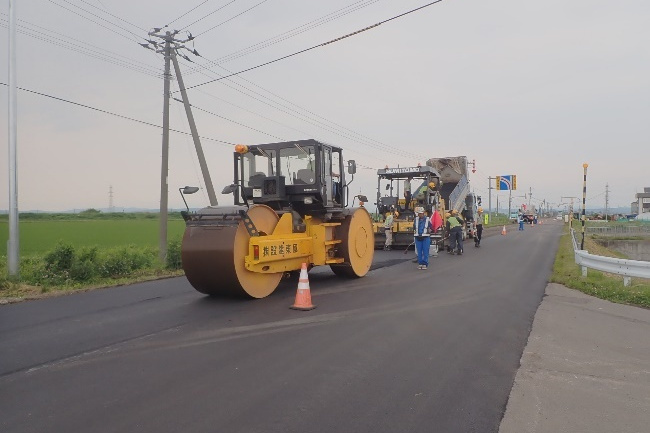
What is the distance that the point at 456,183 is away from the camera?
2433 cm

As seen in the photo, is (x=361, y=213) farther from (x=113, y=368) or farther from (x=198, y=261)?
(x=113, y=368)

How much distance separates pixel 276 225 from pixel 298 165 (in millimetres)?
1448

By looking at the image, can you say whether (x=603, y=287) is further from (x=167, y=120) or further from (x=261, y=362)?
(x=167, y=120)

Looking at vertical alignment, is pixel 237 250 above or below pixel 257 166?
below

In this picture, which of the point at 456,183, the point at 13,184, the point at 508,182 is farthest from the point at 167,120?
the point at 508,182

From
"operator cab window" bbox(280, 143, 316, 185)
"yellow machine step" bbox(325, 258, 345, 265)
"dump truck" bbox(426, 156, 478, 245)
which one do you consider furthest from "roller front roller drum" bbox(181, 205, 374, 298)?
"dump truck" bbox(426, 156, 478, 245)

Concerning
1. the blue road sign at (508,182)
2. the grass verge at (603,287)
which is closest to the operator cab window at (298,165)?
the grass verge at (603,287)

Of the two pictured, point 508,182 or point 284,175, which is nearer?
point 284,175

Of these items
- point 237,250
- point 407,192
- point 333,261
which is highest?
point 407,192

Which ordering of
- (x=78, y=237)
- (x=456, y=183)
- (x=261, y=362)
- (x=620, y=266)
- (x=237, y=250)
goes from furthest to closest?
(x=78, y=237), (x=456, y=183), (x=620, y=266), (x=237, y=250), (x=261, y=362)

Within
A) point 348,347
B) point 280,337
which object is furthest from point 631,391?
point 280,337

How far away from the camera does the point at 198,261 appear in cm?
812

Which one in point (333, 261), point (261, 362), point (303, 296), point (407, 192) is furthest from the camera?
point (407, 192)

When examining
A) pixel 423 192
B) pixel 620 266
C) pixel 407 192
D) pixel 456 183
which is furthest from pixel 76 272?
pixel 456 183
